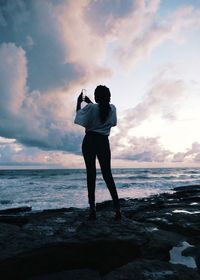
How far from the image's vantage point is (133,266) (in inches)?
108

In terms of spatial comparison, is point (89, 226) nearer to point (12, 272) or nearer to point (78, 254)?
point (78, 254)

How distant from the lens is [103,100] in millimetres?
4316

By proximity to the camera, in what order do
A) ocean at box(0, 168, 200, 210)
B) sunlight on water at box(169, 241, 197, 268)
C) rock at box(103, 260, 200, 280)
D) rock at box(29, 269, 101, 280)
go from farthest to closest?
ocean at box(0, 168, 200, 210), sunlight on water at box(169, 241, 197, 268), rock at box(29, 269, 101, 280), rock at box(103, 260, 200, 280)

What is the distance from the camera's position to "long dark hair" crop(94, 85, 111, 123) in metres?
4.30

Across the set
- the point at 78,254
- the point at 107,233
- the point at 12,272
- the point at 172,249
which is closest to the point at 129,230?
the point at 107,233

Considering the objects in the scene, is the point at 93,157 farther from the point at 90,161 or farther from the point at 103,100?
the point at 103,100

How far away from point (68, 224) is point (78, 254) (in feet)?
2.48

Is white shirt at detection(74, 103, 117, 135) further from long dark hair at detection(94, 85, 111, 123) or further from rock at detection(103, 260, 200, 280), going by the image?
rock at detection(103, 260, 200, 280)

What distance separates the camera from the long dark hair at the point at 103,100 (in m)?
4.30

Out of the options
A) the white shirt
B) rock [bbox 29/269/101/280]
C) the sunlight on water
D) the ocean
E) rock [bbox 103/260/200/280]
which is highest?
the white shirt

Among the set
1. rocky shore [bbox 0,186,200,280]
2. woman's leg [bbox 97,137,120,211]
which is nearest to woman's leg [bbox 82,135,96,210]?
woman's leg [bbox 97,137,120,211]

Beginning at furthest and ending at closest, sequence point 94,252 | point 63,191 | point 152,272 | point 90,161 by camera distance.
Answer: point 63,191 < point 90,161 < point 94,252 < point 152,272

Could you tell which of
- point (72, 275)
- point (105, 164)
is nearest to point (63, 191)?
point (105, 164)

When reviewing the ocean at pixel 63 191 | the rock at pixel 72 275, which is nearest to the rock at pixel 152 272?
the rock at pixel 72 275
